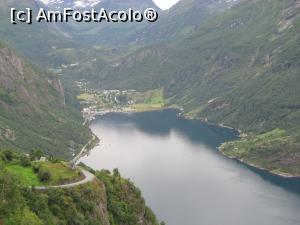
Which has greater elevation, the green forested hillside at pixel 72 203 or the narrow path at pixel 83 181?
the narrow path at pixel 83 181

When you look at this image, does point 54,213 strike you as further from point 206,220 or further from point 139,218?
point 206,220

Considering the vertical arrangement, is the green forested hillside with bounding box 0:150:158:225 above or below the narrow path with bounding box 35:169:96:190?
below

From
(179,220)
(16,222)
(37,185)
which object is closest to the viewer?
(16,222)

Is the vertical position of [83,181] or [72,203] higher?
[83,181]

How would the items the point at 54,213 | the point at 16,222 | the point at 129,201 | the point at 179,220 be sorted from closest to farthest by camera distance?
the point at 16,222 → the point at 54,213 → the point at 129,201 → the point at 179,220

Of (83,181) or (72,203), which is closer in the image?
(72,203)

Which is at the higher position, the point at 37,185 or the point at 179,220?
the point at 37,185

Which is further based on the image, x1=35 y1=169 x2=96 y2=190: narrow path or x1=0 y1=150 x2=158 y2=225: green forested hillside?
x1=35 y1=169 x2=96 y2=190: narrow path

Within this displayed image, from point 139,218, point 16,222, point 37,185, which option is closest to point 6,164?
point 37,185

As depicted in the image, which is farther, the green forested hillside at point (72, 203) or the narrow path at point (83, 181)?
the narrow path at point (83, 181)

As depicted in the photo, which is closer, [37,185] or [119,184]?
[37,185]

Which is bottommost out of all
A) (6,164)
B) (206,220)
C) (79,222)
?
(206,220)
